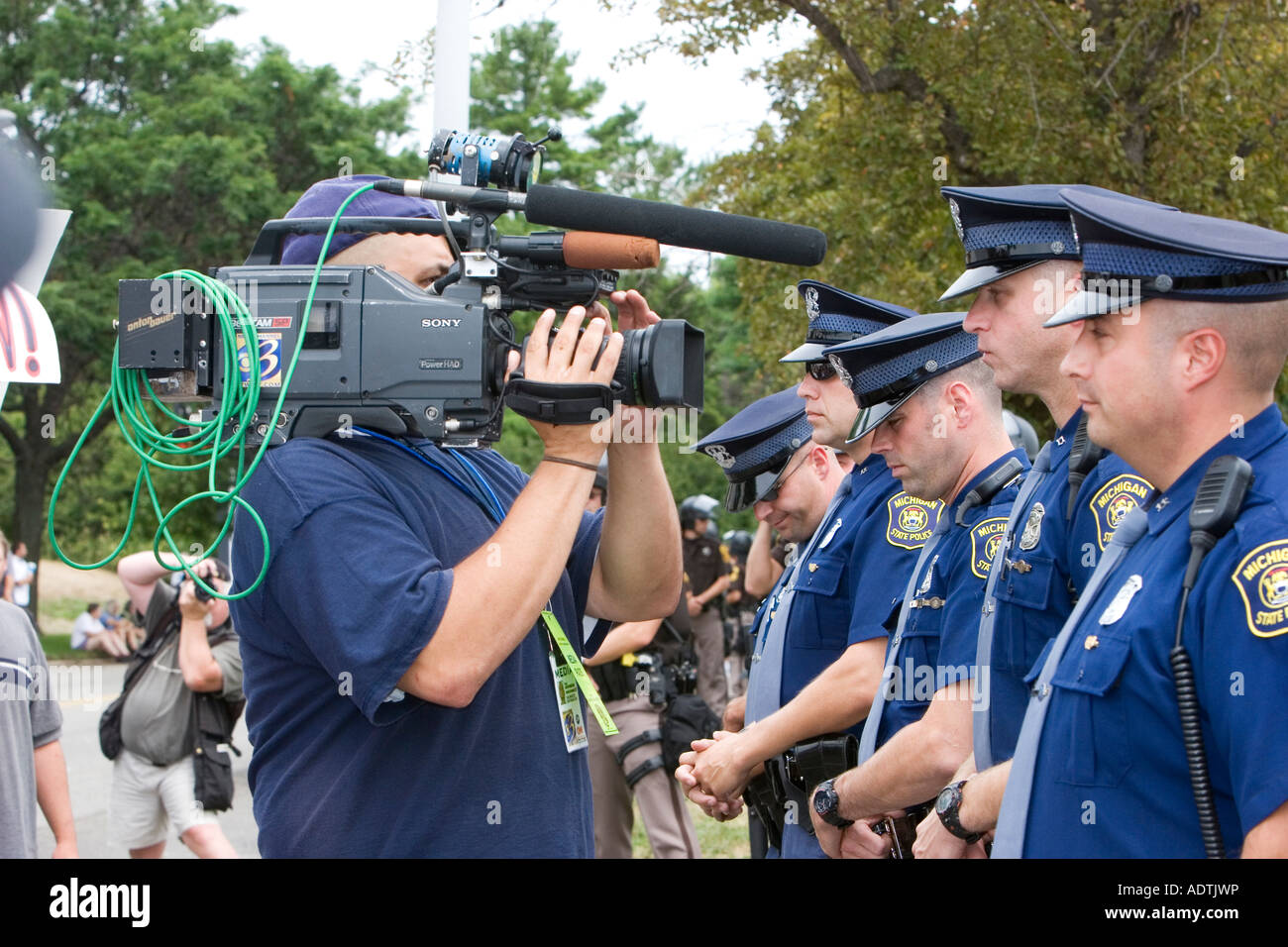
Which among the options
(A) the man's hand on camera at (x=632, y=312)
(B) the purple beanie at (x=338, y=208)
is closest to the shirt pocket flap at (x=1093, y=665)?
(A) the man's hand on camera at (x=632, y=312)

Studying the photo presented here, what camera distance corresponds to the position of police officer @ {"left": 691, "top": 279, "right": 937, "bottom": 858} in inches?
152

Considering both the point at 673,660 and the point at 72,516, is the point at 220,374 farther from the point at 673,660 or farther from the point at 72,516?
the point at 72,516

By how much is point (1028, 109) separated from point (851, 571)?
19.0 ft

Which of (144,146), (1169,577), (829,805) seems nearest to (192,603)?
(829,805)

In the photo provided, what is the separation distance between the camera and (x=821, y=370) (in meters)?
4.48

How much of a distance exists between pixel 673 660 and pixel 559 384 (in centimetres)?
513

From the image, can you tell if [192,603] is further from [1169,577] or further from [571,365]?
[1169,577]

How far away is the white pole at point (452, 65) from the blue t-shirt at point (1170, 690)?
12.6 ft

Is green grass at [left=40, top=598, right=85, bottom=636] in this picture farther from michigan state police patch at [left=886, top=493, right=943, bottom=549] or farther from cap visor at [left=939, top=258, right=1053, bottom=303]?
cap visor at [left=939, top=258, right=1053, bottom=303]

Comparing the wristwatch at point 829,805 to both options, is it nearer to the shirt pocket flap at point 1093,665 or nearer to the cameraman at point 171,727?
the shirt pocket flap at point 1093,665

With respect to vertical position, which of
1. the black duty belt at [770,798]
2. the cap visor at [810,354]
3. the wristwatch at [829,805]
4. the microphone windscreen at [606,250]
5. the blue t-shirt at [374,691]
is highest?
the microphone windscreen at [606,250]

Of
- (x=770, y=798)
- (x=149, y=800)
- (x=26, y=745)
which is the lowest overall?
(x=149, y=800)

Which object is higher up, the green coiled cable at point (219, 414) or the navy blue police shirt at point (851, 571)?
the green coiled cable at point (219, 414)

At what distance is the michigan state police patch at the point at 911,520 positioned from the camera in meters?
3.86
